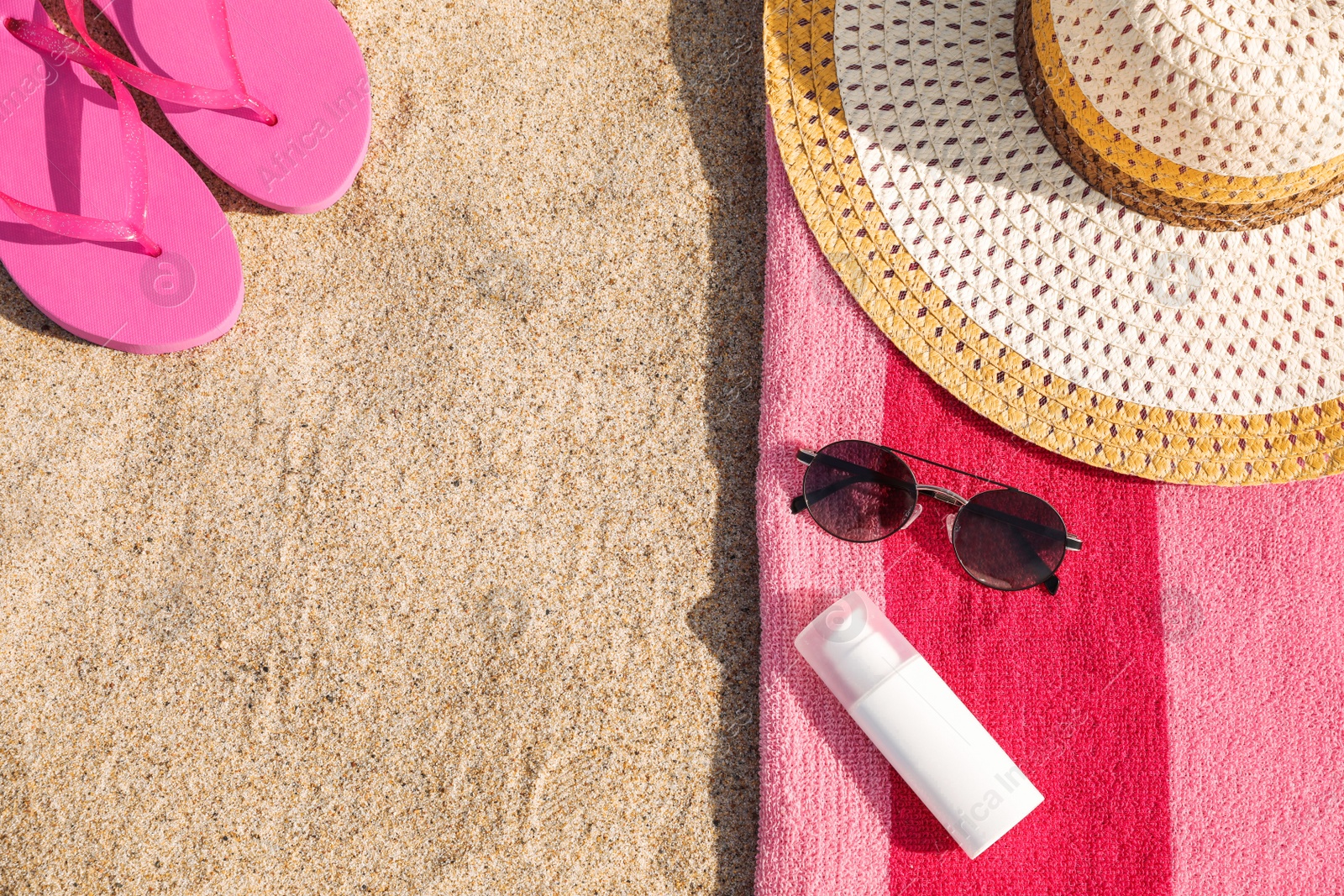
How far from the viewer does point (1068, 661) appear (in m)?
0.69

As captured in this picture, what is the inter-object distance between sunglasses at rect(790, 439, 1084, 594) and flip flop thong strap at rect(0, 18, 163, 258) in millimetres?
637

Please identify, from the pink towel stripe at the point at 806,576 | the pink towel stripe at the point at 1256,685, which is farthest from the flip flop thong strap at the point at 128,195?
the pink towel stripe at the point at 1256,685

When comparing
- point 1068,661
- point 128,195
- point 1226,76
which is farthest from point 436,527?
point 1226,76

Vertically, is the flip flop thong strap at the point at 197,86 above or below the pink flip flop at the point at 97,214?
above

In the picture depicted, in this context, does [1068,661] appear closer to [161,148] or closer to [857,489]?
[857,489]

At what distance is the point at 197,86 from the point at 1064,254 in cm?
79

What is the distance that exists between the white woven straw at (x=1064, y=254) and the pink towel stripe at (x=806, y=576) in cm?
9

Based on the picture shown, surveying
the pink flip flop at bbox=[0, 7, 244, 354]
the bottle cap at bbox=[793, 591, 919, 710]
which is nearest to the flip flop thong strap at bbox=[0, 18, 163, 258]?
the pink flip flop at bbox=[0, 7, 244, 354]

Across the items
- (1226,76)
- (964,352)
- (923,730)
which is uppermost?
(1226,76)

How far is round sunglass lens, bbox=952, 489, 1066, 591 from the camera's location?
69 centimetres

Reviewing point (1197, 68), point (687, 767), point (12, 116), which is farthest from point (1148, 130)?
point (12, 116)

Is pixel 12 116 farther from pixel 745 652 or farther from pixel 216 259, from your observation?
pixel 745 652

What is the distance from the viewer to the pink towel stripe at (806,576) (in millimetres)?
664

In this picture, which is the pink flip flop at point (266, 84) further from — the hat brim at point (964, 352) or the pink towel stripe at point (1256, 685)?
the pink towel stripe at point (1256, 685)
